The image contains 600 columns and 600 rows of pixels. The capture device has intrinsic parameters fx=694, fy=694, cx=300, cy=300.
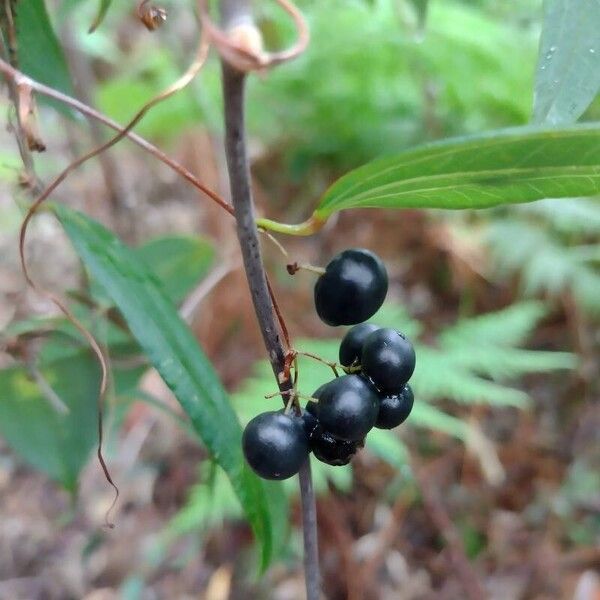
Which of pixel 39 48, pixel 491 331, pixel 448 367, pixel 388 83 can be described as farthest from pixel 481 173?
pixel 388 83

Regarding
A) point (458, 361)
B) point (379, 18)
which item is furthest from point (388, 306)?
point (379, 18)

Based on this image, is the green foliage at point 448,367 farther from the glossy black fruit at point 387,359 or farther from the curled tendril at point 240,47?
the curled tendril at point 240,47

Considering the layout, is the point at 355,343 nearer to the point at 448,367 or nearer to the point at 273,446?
the point at 273,446

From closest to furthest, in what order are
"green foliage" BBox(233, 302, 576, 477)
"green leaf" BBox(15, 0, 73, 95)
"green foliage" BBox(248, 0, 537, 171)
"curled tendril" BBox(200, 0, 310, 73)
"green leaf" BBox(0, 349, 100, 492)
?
"curled tendril" BBox(200, 0, 310, 73), "green leaf" BBox(15, 0, 73, 95), "green leaf" BBox(0, 349, 100, 492), "green foliage" BBox(233, 302, 576, 477), "green foliage" BBox(248, 0, 537, 171)

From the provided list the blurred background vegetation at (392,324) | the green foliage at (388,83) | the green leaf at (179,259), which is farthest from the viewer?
the green foliage at (388,83)

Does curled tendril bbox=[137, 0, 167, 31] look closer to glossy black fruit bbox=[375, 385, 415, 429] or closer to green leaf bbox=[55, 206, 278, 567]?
green leaf bbox=[55, 206, 278, 567]

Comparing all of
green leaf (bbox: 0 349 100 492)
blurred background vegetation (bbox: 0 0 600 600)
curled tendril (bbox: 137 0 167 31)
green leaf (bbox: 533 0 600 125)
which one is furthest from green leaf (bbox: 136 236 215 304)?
green leaf (bbox: 533 0 600 125)

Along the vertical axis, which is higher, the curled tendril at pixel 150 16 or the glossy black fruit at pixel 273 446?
the curled tendril at pixel 150 16

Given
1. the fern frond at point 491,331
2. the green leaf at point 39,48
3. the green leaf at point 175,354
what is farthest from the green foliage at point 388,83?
the green leaf at point 175,354
